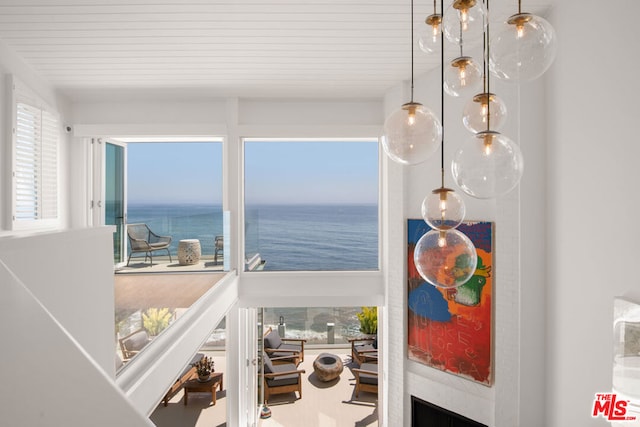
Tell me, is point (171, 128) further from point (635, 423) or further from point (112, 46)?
point (635, 423)

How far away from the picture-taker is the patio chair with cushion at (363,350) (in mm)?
6127

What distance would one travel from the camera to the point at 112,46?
3.31 meters

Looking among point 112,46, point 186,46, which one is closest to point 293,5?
point 186,46

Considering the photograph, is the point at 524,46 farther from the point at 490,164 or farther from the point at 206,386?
the point at 206,386

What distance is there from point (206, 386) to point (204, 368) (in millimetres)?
200

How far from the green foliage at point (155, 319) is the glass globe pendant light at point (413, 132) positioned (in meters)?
1.87

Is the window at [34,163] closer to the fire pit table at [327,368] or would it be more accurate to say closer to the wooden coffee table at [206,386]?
the wooden coffee table at [206,386]

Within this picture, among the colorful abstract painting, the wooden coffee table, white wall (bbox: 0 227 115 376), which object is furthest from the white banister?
the wooden coffee table

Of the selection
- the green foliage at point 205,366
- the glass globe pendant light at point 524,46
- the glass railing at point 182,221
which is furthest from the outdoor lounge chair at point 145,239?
the glass globe pendant light at point 524,46

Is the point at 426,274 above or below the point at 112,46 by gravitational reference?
below

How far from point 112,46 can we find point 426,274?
3.42 m

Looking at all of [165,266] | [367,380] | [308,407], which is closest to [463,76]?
[165,266]

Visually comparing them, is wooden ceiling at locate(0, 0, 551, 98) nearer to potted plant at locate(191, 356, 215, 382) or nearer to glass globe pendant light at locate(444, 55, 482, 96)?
glass globe pendant light at locate(444, 55, 482, 96)

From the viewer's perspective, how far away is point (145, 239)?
434 cm
